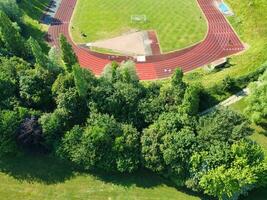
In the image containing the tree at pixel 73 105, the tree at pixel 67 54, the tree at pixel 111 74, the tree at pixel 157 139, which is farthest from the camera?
the tree at pixel 67 54

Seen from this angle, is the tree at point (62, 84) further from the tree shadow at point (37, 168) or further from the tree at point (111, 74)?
the tree shadow at point (37, 168)

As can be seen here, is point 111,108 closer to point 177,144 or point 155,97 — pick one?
point 155,97

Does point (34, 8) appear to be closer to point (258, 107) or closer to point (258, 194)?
point (258, 107)

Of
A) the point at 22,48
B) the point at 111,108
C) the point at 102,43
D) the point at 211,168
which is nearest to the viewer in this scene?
the point at 211,168

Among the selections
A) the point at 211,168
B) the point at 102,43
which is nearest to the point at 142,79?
the point at 102,43

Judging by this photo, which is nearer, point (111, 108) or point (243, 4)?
point (111, 108)

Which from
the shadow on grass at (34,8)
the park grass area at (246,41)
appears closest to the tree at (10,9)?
the shadow on grass at (34,8)

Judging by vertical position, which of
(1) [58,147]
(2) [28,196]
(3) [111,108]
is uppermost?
(3) [111,108]
